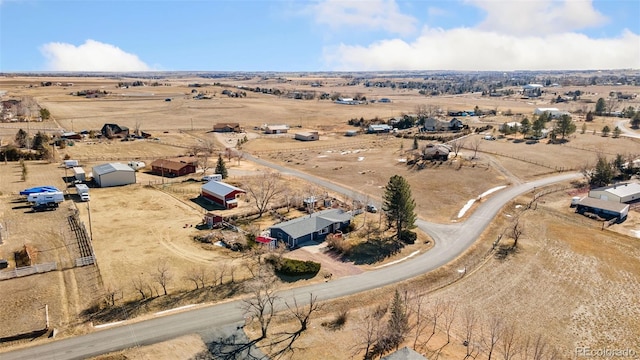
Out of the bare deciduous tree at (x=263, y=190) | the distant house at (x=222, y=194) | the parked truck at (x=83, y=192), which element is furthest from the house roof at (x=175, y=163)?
the parked truck at (x=83, y=192)

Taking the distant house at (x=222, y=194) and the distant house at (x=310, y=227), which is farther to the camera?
the distant house at (x=222, y=194)

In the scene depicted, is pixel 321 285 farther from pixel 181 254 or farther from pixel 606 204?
pixel 606 204

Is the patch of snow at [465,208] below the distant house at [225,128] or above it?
below

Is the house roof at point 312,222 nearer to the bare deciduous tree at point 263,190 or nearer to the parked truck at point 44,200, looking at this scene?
the bare deciduous tree at point 263,190

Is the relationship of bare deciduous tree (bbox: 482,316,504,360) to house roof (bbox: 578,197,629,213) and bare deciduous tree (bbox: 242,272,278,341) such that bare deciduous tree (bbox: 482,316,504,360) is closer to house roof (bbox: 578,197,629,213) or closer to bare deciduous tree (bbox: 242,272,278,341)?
bare deciduous tree (bbox: 242,272,278,341)

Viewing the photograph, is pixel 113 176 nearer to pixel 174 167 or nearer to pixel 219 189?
pixel 174 167

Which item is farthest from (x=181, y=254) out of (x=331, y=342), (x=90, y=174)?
(x=90, y=174)
